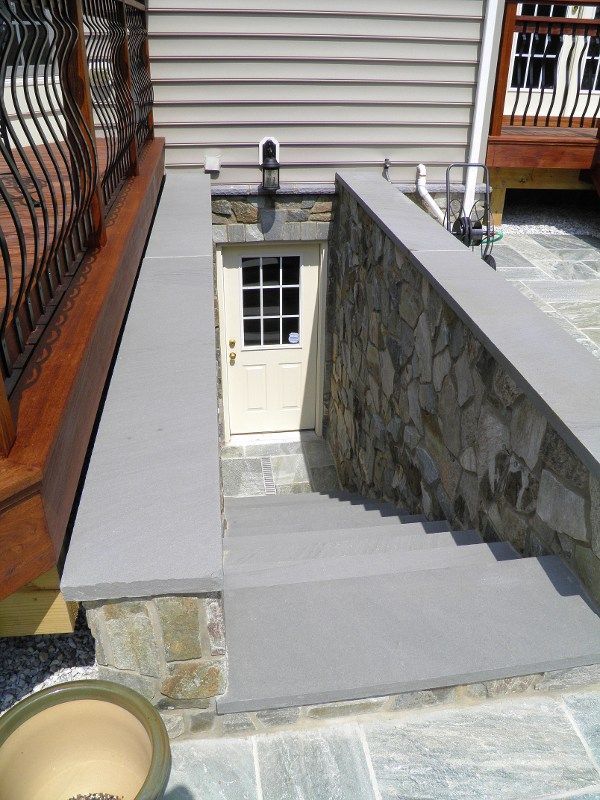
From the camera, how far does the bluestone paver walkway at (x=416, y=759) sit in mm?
1684

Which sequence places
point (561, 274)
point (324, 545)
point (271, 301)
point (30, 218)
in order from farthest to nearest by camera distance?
point (271, 301) → point (561, 274) → point (324, 545) → point (30, 218)

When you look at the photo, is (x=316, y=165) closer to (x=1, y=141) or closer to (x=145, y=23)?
(x=145, y=23)

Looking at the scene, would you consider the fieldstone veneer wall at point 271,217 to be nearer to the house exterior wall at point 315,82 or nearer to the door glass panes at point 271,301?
the house exterior wall at point 315,82

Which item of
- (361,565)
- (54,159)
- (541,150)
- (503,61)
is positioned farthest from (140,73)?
(361,565)

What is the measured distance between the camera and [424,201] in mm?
5918

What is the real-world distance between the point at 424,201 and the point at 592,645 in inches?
185

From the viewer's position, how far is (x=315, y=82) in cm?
552

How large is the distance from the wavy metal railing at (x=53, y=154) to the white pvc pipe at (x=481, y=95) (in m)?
3.16

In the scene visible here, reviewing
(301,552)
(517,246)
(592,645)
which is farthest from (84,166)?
(517,246)

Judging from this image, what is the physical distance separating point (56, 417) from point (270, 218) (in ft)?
15.4

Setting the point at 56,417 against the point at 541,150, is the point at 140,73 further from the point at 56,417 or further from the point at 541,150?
the point at 56,417

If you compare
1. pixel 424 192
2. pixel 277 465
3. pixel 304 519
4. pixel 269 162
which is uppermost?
pixel 269 162

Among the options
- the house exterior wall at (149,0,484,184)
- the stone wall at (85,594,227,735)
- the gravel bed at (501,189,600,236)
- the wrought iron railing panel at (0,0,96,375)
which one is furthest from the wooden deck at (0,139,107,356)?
the gravel bed at (501,189,600,236)

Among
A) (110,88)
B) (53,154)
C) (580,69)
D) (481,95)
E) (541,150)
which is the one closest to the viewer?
(53,154)
